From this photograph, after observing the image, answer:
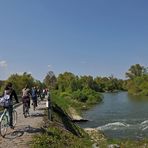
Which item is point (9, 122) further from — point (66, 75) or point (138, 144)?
point (66, 75)

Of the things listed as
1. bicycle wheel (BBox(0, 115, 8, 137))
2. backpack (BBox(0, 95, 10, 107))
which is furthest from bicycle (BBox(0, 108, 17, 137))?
backpack (BBox(0, 95, 10, 107))

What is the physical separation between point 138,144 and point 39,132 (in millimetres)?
9449

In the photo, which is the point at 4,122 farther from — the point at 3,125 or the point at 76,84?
the point at 76,84

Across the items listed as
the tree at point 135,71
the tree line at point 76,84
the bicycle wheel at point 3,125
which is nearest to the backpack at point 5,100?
the bicycle wheel at point 3,125

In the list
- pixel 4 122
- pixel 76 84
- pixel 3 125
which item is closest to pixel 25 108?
pixel 4 122

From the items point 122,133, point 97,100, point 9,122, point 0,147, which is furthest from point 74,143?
point 97,100

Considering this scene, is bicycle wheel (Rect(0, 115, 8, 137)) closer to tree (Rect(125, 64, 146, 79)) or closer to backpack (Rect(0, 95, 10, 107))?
backpack (Rect(0, 95, 10, 107))

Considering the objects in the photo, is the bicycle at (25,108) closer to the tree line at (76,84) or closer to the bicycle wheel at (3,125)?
the bicycle wheel at (3,125)

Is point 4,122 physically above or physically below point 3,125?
above

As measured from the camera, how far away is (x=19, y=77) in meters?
104

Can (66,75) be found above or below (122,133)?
above

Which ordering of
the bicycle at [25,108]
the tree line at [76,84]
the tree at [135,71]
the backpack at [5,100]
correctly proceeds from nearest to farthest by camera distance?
1. the backpack at [5,100]
2. the bicycle at [25,108]
3. the tree line at [76,84]
4. the tree at [135,71]

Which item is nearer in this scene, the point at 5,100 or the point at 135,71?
the point at 5,100

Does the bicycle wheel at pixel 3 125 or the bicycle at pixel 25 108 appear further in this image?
the bicycle at pixel 25 108
